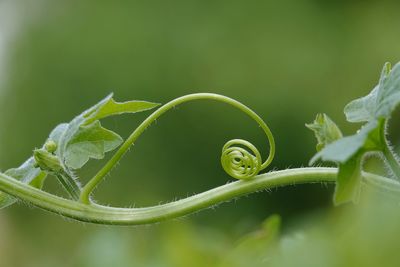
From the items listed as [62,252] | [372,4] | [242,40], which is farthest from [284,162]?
[372,4]

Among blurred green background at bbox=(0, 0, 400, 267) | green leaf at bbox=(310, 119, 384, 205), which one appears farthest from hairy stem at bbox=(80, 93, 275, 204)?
blurred green background at bbox=(0, 0, 400, 267)

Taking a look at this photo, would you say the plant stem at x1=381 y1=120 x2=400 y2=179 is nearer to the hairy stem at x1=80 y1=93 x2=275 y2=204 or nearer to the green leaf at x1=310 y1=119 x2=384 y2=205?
the green leaf at x1=310 y1=119 x2=384 y2=205

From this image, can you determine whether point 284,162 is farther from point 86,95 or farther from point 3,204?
point 3,204

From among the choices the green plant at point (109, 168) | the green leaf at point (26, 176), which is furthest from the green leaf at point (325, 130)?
the green leaf at point (26, 176)

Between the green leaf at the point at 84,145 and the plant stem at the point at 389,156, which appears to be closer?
the plant stem at the point at 389,156

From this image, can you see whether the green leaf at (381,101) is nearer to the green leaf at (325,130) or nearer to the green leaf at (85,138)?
the green leaf at (325,130)
